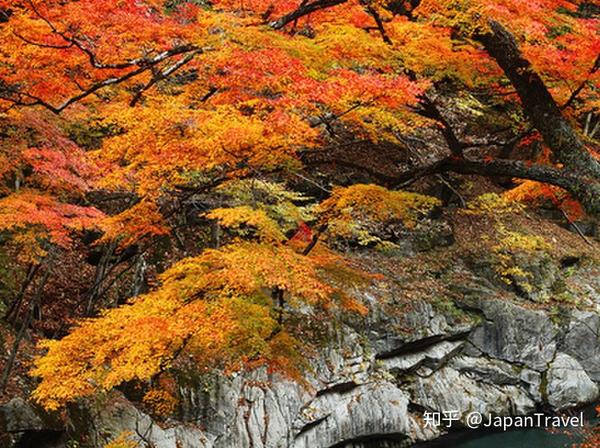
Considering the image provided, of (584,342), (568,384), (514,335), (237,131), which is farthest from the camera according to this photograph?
(584,342)

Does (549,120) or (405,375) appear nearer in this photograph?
(549,120)

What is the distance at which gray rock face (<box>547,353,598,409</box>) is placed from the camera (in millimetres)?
13555

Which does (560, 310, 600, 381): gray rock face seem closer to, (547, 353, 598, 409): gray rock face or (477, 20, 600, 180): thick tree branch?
(547, 353, 598, 409): gray rock face

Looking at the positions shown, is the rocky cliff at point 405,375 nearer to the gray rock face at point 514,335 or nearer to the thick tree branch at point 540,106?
the gray rock face at point 514,335

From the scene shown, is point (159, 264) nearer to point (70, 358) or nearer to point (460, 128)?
point (70, 358)

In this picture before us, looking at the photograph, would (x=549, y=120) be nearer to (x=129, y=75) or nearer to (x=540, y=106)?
(x=540, y=106)

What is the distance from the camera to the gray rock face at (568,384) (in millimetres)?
13555

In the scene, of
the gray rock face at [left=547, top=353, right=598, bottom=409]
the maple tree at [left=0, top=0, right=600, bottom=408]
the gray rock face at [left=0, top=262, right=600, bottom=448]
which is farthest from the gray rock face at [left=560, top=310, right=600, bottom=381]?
the maple tree at [left=0, top=0, right=600, bottom=408]

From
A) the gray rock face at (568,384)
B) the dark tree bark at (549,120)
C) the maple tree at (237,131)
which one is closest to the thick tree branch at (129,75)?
the maple tree at (237,131)

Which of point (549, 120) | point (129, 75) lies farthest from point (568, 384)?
point (129, 75)

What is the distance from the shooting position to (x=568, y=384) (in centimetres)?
1377

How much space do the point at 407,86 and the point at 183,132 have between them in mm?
2837

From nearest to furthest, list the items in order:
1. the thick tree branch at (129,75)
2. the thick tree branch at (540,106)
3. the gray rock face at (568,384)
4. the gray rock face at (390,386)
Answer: the thick tree branch at (129,75)
the thick tree branch at (540,106)
the gray rock face at (390,386)
the gray rock face at (568,384)

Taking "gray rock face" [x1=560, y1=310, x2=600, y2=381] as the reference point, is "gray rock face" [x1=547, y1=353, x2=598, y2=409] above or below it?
below
